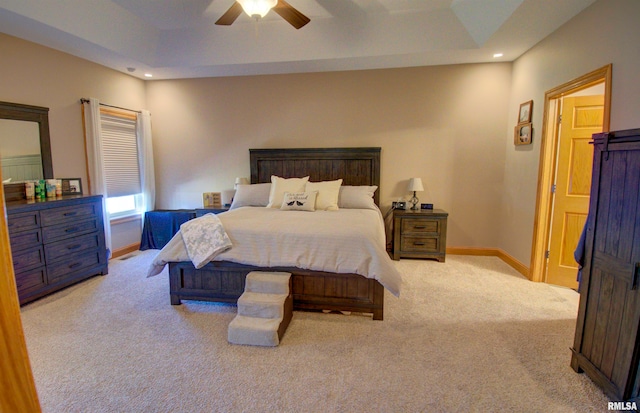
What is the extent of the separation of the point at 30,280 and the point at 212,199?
233cm

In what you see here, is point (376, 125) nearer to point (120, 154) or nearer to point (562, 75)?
point (562, 75)

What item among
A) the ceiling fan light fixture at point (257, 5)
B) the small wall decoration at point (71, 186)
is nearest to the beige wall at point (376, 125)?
the small wall decoration at point (71, 186)

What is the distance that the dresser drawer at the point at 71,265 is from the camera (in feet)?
10.5

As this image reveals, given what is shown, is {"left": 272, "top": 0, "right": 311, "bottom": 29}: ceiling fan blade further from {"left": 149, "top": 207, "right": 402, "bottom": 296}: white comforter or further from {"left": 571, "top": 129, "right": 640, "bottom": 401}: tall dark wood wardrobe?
{"left": 571, "top": 129, "right": 640, "bottom": 401}: tall dark wood wardrobe

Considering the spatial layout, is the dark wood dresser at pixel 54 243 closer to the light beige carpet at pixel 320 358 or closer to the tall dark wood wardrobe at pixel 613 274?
the light beige carpet at pixel 320 358

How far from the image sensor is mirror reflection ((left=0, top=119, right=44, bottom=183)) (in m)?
3.24

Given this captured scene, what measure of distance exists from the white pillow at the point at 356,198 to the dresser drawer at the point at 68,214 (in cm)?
300

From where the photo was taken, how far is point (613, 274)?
175cm

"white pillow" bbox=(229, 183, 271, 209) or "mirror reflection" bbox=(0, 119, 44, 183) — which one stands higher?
"mirror reflection" bbox=(0, 119, 44, 183)

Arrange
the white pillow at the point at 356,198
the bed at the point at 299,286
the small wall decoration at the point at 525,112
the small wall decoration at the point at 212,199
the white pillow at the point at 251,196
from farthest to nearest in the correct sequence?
1. the small wall decoration at the point at 212,199
2. the white pillow at the point at 251,196
3. the white pillow at the point at 356,198
4. the small wall decoration at the point at 525,112
5. the bed at the point at 299,286

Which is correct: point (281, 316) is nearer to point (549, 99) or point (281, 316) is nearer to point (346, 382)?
point (346, 382)

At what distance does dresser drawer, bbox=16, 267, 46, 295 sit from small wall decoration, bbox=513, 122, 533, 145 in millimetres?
5517

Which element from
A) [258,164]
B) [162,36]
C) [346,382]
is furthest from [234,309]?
[162,36]
